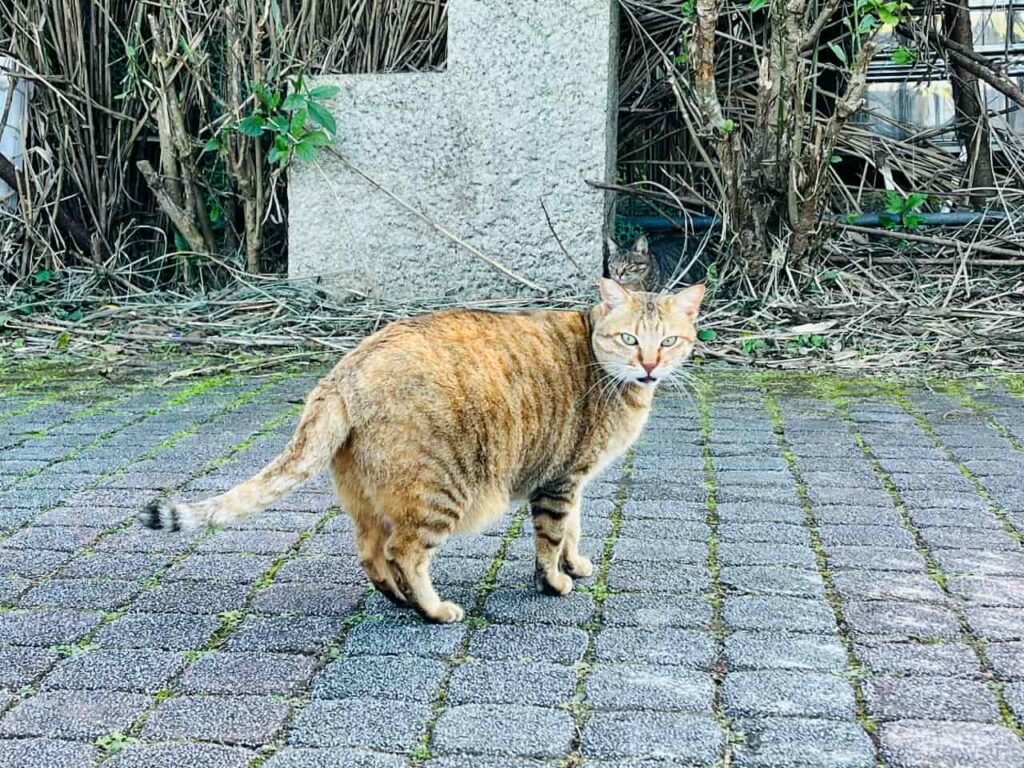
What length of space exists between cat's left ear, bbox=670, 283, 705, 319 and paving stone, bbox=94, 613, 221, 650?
5.48 feet

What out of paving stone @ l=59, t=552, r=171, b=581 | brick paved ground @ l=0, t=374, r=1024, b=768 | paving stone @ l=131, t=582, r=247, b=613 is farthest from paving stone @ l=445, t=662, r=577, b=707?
paving stone @ l=59, t=552, r=171, b=581

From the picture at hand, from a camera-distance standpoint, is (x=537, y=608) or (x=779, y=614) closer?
(x=779, y=614)

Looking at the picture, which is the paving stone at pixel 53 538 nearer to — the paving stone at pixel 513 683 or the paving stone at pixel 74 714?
the paving stone at pixel 74 714

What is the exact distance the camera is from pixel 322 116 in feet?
24.1

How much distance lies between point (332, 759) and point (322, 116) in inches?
218

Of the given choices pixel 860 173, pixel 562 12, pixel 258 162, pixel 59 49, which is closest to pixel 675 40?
pixel 562 12

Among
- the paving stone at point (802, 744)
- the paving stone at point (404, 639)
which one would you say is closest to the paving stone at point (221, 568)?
the paving stone at point (404, 639)

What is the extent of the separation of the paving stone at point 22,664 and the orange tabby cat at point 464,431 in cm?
45

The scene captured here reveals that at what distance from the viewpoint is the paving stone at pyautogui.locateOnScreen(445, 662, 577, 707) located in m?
2.66

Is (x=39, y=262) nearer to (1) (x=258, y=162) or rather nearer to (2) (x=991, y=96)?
(1) (x=258, y=162)

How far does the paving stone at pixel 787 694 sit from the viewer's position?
8.50ft

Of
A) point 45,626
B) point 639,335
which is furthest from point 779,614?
point 45,626

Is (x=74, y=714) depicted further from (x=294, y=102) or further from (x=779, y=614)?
(x=294, y=102)

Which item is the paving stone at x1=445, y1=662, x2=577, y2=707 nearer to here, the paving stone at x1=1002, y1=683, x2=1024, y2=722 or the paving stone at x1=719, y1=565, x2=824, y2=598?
the paving stone at x1=719, y1=565, x2=824, y2=598
